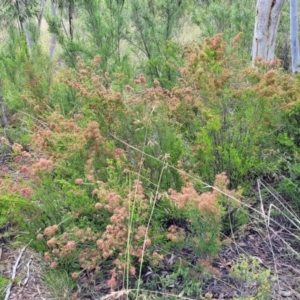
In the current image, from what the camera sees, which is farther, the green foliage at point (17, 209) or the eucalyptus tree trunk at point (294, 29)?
the eucalyptus tree trunk at point (294, 29)

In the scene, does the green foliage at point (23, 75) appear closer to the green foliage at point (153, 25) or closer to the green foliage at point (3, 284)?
the green foliage at point (153, 25)

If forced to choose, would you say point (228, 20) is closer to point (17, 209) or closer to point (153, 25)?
point (153, 25)

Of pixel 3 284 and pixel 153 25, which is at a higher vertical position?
pixel 153 25

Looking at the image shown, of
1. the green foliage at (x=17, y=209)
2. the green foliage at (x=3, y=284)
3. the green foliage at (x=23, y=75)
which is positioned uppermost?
the green foliage at (x=23, y=75)

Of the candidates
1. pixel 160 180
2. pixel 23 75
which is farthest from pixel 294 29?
pixel 23 75

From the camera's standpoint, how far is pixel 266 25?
3.94 m

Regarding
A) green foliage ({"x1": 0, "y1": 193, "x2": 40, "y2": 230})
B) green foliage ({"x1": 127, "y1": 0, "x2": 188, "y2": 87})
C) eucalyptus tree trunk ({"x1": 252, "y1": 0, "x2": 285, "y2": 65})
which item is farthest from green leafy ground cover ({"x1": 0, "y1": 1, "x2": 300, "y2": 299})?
green foliage ({"x1": 127, "y1": 0, "x2": 188, "y2": 87})

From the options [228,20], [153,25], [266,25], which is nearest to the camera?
[266,25]

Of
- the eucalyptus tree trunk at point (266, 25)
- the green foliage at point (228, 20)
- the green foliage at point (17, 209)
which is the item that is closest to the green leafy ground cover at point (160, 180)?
the green foliage at point (17, 209)

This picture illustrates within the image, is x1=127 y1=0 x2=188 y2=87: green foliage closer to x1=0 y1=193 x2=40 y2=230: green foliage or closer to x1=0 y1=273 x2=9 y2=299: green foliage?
x1=0 y1=193 x2=40 y2=230: green foliage

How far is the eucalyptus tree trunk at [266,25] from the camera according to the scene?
12.7 ft

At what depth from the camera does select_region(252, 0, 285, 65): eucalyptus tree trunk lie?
387 centimetres

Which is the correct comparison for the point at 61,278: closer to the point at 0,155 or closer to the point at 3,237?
the point at 3,237

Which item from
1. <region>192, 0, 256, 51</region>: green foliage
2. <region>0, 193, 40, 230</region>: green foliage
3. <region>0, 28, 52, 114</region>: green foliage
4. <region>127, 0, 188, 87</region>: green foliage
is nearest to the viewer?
<region>0, 193, 40, 230</region>: green foliage
